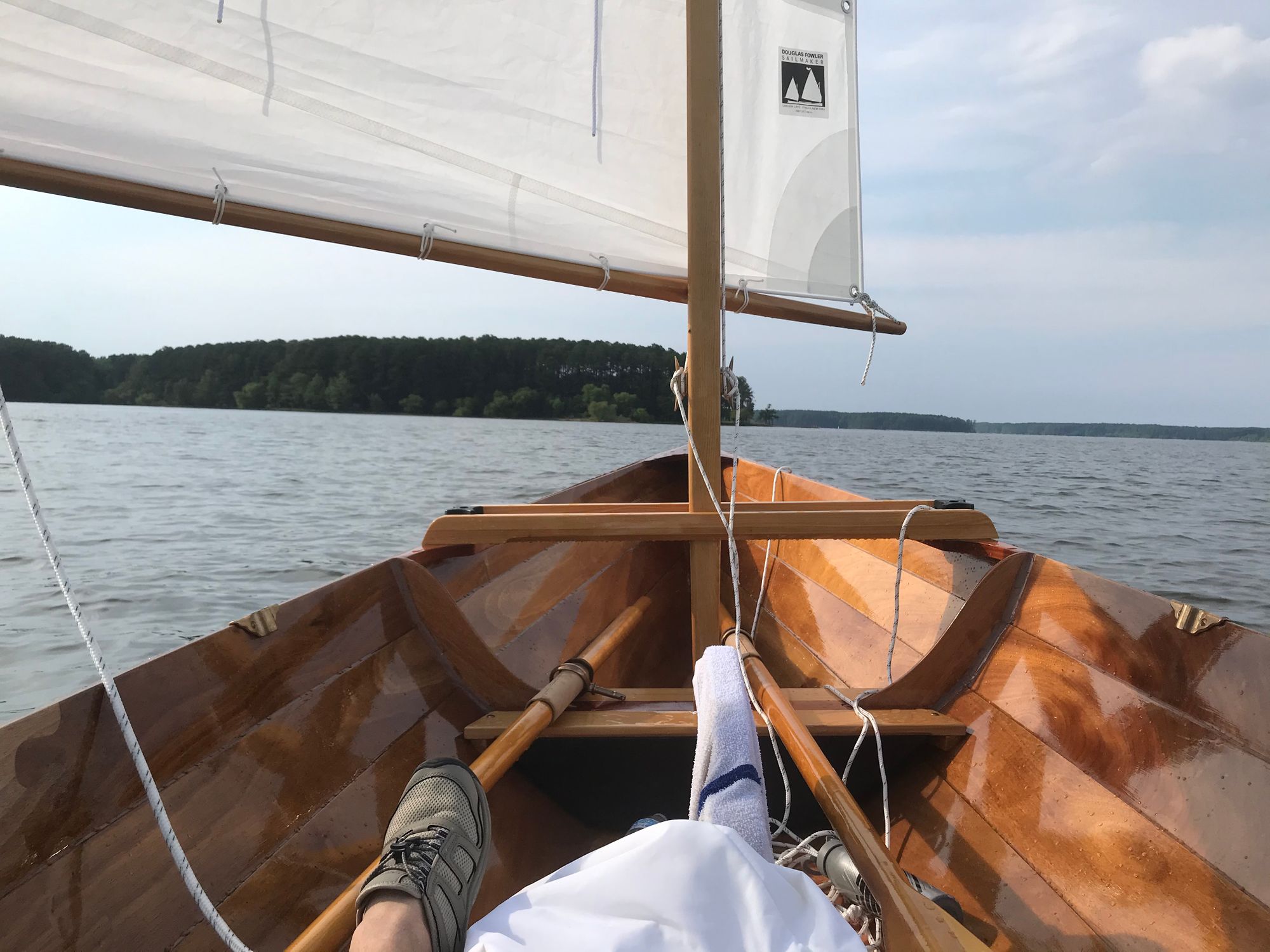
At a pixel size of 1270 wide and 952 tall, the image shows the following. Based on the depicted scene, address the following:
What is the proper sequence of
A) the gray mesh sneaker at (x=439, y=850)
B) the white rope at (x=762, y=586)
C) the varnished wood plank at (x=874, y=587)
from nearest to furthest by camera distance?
the gray mesh sneaker at (x=439, y=850) < the varnished wood plank at (x=874, y=587) < the white rope at (x=762, y=586)

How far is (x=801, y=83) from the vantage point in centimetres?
333

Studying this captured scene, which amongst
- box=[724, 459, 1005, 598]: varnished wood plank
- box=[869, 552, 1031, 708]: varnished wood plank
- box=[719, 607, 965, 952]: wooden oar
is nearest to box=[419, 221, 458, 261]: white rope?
box=[724, 459, 1005, 598]: varnished wood plank

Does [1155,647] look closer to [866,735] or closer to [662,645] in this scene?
[866,735]

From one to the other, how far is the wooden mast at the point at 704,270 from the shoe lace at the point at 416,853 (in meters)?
1.36

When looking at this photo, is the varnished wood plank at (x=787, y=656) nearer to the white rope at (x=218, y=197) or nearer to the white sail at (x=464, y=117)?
the white sail at (x=464, y=117)

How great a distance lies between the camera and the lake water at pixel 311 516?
250 inches

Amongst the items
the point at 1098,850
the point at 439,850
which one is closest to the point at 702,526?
the point at 1098,850

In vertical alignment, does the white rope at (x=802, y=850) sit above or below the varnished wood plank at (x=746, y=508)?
below

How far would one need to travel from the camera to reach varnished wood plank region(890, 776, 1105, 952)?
5.10 feet

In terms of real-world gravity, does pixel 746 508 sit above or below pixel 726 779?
above

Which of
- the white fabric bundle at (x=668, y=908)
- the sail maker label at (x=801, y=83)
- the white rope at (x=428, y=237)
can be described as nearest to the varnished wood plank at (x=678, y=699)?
the white fabric bundle at (x=668, y=908)

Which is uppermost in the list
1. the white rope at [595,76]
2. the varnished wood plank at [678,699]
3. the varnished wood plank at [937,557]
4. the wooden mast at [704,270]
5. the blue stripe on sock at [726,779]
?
the white rope at [595,76]

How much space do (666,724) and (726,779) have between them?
28.9 inches

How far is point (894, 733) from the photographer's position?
2.13 m
